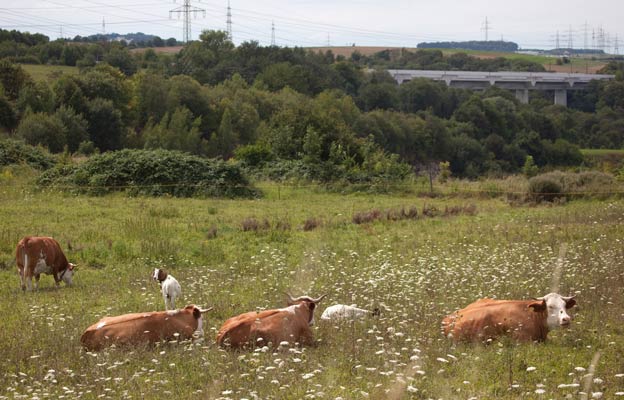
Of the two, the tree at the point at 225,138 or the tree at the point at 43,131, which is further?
the tree at the point at 225,138

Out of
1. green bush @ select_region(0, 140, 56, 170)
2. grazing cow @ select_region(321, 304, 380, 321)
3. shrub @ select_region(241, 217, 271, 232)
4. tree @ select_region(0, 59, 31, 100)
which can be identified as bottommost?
shrub @ select_region(241, 217, 271, 232)

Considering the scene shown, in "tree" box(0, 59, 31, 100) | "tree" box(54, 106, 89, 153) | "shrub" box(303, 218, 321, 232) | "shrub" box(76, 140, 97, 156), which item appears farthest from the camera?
"tree" box(0, 59, 31, 100)

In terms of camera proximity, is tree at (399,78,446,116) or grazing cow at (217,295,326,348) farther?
tree at (399,78,446,116)

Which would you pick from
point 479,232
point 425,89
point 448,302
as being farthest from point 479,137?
point 448,302

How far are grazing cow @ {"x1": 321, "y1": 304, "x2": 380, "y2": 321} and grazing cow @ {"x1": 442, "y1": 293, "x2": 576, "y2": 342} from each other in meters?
1.34

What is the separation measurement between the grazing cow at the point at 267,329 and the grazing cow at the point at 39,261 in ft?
23.5

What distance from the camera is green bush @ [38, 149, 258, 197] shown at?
3600cm

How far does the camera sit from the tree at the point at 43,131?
5594cm

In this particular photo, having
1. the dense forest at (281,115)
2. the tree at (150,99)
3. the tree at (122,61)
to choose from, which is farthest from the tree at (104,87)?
the tree at (122,61)

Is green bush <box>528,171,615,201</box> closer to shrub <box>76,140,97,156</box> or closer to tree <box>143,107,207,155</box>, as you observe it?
shrub <box>76,140,97,156</box>

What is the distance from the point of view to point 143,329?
40.2ft

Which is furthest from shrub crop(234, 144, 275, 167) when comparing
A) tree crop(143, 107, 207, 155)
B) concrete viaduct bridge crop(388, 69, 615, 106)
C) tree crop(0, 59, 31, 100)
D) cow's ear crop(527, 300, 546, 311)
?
concrete viaduct bridge crop(388, 69, 615, 106)

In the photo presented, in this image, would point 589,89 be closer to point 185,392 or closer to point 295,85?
point 295,85

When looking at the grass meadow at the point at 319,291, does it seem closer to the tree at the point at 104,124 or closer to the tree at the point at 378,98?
the tree at the point at 104,124
